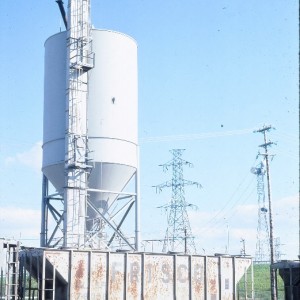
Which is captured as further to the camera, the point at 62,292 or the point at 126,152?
the point at 126,152

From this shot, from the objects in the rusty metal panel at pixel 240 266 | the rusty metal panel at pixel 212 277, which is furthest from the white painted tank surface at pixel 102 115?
the rusty metal panel at pixel 240 266

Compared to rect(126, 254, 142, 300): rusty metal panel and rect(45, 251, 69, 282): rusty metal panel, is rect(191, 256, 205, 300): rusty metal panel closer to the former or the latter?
rect(126, 254, 142, 300): rusty metal panel

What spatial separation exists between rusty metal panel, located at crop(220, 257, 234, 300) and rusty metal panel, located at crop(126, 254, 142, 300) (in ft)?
13.3

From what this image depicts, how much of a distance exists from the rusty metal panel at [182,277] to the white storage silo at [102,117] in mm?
4649

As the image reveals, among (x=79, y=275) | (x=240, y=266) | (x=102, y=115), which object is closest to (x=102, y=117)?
(x=102, y=115)

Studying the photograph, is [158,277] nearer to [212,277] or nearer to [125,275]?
[125,275]

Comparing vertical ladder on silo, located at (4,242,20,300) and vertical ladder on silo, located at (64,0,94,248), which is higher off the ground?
vertical ladder on silo, located at (64,0,94,248)

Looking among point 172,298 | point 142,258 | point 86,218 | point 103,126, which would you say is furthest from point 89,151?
point 172,298

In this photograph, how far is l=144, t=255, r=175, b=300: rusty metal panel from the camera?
20.9m

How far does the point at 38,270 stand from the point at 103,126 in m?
7.67

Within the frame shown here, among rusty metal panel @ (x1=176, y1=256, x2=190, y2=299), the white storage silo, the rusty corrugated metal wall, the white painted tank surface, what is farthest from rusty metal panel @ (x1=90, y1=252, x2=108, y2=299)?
the white painted tank surface

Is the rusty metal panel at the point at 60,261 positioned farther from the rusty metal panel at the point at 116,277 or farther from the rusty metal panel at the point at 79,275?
the rusty metal panel at the point at 116,277

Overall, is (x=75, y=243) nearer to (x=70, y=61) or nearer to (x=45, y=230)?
(x=45, y=230)

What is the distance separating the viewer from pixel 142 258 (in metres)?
20.9
